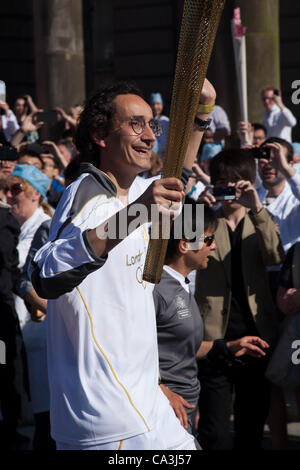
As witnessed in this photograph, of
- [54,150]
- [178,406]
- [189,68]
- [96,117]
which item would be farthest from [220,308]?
[54,150]

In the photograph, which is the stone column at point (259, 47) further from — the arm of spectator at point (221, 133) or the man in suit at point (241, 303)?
the man in suit at point (241, 303)

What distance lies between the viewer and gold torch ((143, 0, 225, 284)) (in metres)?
2.04

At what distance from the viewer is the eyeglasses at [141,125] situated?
2.91m

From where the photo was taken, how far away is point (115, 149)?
2957 mm

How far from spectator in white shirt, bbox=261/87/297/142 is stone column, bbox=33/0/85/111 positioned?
4.68 meters

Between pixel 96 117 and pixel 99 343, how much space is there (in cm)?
84

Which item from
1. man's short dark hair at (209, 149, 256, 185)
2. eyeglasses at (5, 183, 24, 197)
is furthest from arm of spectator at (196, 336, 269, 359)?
eyeglasses at (5, 183, 24, 197)

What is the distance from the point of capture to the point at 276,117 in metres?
9.63

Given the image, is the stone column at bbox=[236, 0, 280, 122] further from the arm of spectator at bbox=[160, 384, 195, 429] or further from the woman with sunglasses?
the arm of spectator at bbox=[160, 384, 195, 429]

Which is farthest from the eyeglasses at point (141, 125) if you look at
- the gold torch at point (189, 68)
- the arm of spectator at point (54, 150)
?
the arm of spectator at point (54, 150)

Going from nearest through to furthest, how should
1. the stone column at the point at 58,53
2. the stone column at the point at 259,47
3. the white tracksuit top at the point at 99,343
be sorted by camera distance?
the white tracksuit top at the point at 99,343 < the stone column at the point at 259,47 < the stone column at the point at 58,53

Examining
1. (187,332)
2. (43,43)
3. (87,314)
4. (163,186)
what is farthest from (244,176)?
(43,43)

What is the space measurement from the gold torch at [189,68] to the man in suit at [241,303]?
9.24 feet
